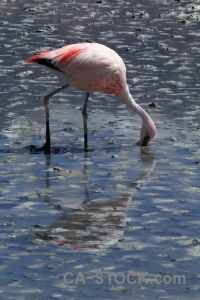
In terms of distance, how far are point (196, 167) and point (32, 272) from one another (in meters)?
3.18

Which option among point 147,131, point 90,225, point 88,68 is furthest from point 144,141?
point 90,225

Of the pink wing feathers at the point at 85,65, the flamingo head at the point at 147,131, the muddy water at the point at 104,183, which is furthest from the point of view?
the flamingo head at the point at 147,131

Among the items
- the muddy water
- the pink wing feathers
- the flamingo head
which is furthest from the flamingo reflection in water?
the pink wing feathers

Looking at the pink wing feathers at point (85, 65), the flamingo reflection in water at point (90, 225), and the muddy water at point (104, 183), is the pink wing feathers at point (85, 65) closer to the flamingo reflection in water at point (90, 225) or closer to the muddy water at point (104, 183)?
the muddy water at point (104, 183)

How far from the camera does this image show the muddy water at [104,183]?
7148 mm

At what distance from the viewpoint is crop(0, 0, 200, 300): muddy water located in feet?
23.5

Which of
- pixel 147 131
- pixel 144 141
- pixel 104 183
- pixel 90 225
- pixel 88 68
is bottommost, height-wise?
pixel 90 225

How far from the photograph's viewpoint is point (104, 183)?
31.3 ft

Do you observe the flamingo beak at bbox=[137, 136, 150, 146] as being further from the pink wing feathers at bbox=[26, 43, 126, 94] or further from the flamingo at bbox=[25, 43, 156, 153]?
the pink wing feathers at bbox=[26, 43, 126, 94]

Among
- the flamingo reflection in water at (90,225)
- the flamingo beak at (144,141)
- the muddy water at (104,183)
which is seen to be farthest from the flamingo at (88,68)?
the flamingo reflection in water at (90,225)

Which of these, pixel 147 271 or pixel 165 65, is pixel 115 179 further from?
pixel 165 65

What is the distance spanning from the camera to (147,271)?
284 inches

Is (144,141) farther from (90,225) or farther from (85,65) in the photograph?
(90,225)

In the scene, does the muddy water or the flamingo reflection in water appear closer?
A: the muddy water
